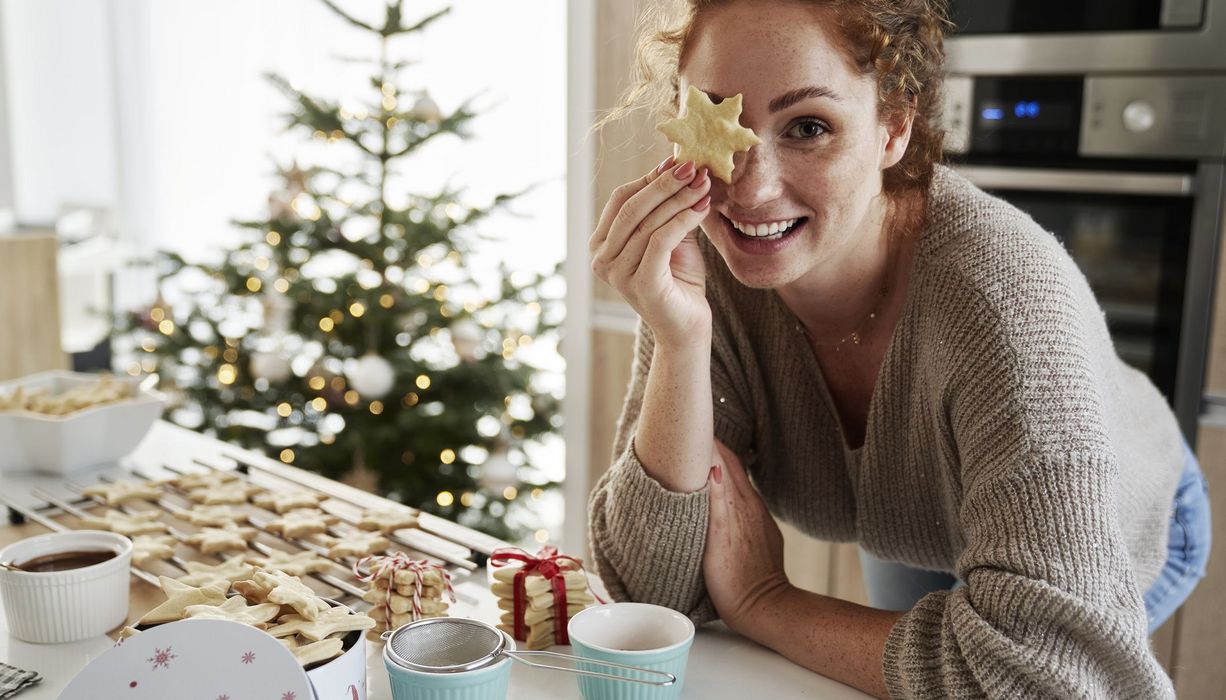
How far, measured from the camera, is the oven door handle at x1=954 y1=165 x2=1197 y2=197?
215 cm

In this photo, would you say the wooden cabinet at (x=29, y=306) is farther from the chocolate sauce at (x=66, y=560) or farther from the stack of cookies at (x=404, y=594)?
the stack of cookies at (x=404, y=594)

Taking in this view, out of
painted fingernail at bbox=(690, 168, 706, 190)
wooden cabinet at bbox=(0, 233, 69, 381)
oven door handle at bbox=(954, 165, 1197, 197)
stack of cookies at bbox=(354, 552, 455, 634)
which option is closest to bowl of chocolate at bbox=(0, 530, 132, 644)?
stack of cookies at bbox=(354, 552, 455, 634)

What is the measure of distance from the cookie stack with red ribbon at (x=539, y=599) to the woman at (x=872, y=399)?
0.13m

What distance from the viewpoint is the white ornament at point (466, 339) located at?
3.14 metres

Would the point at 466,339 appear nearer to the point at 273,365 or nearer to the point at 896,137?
the point at 273,365

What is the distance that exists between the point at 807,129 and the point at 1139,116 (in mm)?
1340

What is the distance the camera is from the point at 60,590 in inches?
43.4

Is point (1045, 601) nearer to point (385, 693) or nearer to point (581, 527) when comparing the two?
point (385, 693)

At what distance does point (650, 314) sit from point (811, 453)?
0.41 m

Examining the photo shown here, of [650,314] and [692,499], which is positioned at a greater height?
[650,314]

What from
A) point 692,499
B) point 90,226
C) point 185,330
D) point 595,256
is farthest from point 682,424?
point 90,226

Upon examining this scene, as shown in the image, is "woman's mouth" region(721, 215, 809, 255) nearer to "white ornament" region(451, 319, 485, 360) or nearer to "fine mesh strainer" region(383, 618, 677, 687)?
"fine mesh strainer" region(383, 618, 677, 687)

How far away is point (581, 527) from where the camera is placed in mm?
2959

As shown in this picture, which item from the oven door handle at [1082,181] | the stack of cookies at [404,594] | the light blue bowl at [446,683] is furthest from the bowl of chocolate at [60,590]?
the oven door handle at [1082,181]
